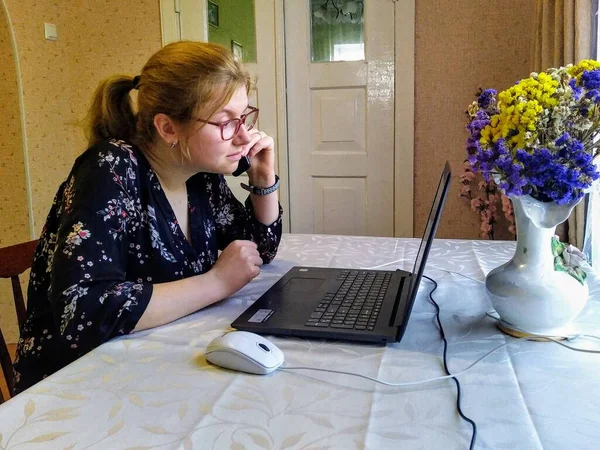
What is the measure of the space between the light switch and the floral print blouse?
223 centimetres

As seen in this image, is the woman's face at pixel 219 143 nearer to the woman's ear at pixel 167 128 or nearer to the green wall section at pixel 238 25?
the woman's ear at pixel 167 128

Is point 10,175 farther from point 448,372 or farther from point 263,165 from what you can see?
point 448,372

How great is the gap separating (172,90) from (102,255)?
0.41 metres

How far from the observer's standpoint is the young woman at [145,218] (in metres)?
0.92

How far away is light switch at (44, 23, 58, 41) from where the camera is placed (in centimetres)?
302

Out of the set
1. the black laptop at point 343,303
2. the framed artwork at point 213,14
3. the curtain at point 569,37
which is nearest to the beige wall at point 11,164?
the framed artwork at point 213,14

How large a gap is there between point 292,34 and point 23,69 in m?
1.46

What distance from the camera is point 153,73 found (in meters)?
1.19

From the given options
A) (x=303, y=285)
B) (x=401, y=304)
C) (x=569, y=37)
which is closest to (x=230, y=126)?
(x=303, y=285)

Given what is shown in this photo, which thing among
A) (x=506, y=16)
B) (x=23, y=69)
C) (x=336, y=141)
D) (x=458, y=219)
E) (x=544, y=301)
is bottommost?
(x=458, y=219)

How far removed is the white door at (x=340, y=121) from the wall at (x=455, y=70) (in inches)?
6.3

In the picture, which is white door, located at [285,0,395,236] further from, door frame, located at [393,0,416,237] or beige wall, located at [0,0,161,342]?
beige wall, located at [0,0,161,342]

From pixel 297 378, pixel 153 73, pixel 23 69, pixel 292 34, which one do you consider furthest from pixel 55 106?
pixel 297 378

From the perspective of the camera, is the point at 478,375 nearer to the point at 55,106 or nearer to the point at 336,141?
the point at 336,141
